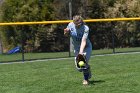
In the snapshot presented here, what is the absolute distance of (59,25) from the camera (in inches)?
835

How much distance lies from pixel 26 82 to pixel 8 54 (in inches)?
348

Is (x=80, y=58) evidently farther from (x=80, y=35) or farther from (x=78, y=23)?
(x=78, y=23)

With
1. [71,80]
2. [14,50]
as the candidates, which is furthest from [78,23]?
[14,50]

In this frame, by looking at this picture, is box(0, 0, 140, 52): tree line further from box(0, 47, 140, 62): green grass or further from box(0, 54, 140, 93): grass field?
box(0, 54, 140, 93): grass field

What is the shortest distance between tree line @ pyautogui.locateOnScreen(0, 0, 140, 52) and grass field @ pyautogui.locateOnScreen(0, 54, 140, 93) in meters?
5.21

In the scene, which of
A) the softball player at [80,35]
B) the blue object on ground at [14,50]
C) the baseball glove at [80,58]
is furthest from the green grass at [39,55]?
the baseball glove at [80,58]

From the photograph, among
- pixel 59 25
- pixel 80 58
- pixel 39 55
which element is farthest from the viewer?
pixel 59 25

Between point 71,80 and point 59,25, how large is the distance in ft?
30.5

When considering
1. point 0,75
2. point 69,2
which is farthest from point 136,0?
point 0,75

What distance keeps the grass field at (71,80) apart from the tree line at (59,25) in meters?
5.21

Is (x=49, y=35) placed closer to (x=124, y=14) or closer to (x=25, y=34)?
(x=25, y=34)

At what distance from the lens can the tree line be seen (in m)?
21.1

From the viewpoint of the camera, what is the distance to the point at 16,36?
21.0 meters

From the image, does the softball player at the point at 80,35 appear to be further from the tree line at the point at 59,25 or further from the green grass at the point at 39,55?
the tree line at the point at 59,25
